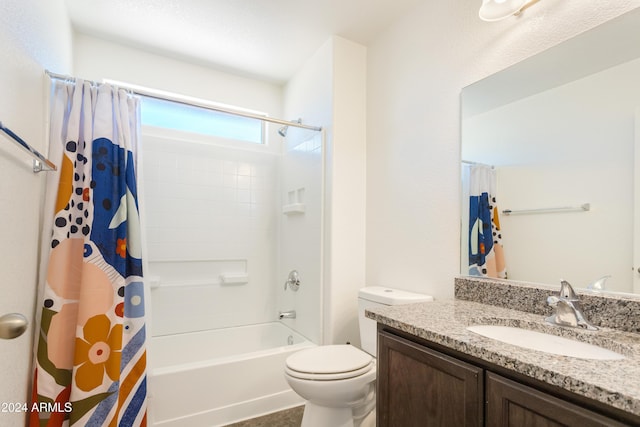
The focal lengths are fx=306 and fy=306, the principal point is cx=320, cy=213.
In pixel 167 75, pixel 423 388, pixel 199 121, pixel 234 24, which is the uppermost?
pixel 234 24

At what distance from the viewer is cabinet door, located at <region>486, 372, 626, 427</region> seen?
0.63 metres

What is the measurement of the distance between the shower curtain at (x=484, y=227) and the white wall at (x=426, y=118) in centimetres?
8

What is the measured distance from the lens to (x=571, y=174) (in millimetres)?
1152

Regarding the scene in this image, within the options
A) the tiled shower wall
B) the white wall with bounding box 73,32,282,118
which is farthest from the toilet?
the white wall with bounding box 73,32,282,118

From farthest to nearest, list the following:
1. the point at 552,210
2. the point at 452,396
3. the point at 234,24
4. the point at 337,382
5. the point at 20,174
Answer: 1. the point at 234,24
2. the point at 337,382
3. the point at 552,210
4. the point at 20,174
5. the point at 452,396

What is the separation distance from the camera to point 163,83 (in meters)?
2.46

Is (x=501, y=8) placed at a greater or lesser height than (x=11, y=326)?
greater

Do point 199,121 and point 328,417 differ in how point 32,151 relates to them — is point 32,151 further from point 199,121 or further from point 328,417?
point 199,121

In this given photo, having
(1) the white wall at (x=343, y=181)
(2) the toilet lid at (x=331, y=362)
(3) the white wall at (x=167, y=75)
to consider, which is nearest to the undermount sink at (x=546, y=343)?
(2) the toilet lid at (x=331, y=362)

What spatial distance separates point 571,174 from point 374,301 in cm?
108

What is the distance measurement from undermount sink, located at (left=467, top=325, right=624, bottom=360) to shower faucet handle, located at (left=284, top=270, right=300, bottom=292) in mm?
1579

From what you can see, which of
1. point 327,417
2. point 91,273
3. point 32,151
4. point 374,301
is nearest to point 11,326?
point 32,151

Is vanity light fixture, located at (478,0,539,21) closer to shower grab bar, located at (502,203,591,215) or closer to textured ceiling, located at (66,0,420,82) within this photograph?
textured ceiling, located at (66,0,420,82)

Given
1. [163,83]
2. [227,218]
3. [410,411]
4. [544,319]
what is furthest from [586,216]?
[163,83]
